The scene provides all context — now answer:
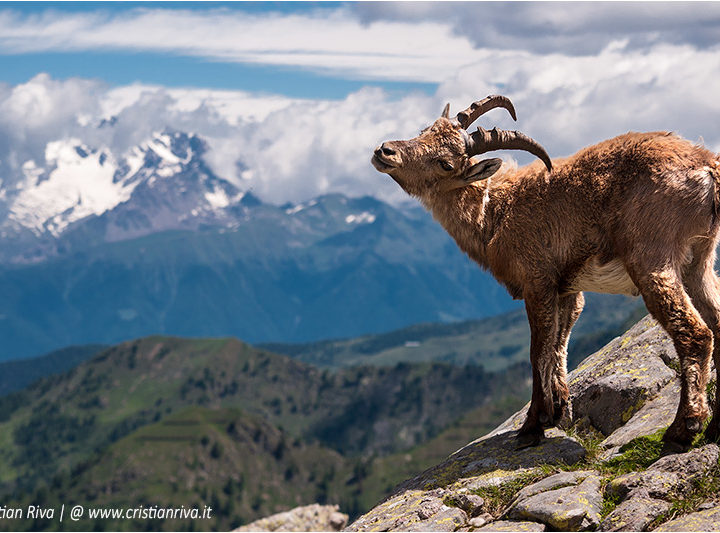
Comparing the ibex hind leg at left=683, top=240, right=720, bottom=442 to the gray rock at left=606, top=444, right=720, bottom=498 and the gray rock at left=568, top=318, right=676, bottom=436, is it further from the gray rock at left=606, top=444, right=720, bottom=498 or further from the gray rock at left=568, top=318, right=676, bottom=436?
the gray rock at left=568, top=318, right=676, bottom=436

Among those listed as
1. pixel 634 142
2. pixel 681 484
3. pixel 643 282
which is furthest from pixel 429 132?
pixel 681 484

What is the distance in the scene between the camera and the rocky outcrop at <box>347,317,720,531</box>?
1546 centimetres

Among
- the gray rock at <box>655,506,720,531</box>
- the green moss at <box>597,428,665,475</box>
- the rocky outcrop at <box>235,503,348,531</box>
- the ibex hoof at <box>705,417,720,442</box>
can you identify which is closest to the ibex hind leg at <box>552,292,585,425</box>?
the green moss at <box>597,428,665,475</box>

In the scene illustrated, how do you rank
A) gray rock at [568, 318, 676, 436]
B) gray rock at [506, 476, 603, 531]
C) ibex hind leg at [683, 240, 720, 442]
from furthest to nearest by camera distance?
gray rock at [568, 318, 676, 436] → ibex hind leg at [683, 240, 720, 442] → gray rock at [506, 476, 603, 531]

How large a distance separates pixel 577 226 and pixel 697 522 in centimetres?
720

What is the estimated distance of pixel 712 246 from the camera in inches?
730

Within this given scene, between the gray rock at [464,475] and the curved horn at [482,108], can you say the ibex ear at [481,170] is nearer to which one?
the curved horn at [482,108]

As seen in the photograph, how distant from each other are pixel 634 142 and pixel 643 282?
3292mm

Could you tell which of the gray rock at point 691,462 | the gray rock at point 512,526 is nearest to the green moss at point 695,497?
the gray rock at point 691,462

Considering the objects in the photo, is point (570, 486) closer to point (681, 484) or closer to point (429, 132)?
point (681, 484)

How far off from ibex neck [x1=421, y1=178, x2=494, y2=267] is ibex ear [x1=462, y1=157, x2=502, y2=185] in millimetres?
667

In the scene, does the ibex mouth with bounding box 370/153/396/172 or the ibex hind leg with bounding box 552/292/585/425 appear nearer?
the ibex mouth with bounding box 370/153/396/172

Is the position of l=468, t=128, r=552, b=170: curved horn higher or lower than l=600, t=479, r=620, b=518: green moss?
higher

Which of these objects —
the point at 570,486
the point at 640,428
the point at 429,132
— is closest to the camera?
the point at 570,486
